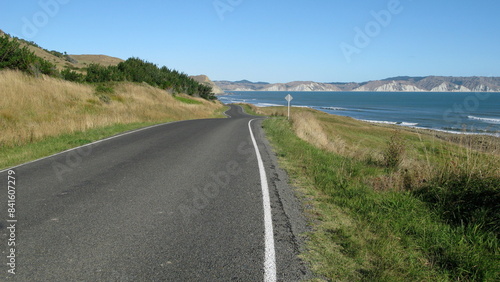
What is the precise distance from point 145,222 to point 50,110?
50.9 ft

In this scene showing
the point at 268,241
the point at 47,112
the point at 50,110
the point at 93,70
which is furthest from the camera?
the point at 93,70

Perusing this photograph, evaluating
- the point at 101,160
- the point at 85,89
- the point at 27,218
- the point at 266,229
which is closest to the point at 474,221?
the point at 266,229

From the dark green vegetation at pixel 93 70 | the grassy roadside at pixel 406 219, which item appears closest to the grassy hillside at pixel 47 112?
the dark green vegetation at pixel 93 70

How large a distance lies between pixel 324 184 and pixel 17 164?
7.43 metres

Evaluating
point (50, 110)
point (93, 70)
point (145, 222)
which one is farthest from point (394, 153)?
point (93, 70)

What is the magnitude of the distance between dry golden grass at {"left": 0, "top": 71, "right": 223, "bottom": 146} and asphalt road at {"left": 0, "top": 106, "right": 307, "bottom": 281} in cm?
539

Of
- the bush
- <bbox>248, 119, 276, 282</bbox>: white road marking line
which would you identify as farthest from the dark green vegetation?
the bush

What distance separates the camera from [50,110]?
56.8ft

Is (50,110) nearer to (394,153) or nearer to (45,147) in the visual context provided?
(45,147)

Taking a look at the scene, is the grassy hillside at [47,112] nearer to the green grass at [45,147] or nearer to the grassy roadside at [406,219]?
the green grass at [45,147]

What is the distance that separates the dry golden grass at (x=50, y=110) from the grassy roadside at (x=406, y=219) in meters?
10.1

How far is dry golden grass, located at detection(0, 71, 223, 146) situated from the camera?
12961mm

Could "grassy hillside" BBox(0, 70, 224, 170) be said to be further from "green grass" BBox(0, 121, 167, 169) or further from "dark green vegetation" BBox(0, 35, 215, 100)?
"dark green vegetation" BBox(0, 35, 215, 100)

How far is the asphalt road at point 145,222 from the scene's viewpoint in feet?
11.4
